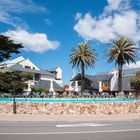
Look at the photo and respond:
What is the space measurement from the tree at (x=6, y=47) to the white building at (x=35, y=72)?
20.4 metres

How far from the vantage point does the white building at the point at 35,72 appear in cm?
6819

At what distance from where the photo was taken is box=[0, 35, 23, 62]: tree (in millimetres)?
39844

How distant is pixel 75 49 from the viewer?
225 ft

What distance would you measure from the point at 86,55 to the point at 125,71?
29.6 m

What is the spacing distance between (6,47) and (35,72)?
3580 centimetres

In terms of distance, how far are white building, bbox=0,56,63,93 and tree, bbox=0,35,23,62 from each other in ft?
67.1

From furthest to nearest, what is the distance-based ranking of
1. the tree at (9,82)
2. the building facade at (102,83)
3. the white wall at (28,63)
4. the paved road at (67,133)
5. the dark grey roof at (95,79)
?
the dark grey roof at (95,79) < the building facade at (102,83) < the white wall at (28,63) < the tree at (9,82) < the paved road at (67,133)

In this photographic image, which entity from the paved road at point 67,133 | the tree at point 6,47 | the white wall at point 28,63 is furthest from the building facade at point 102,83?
the paved road at point 67,133

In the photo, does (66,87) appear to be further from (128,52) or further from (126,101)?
(126,101)

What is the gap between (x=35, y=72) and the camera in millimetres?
75625

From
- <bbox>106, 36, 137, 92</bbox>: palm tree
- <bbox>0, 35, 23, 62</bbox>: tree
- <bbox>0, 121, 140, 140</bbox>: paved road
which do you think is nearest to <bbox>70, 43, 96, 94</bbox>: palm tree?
<bbox>106, 36, 137, 92</bbox>: palm tree

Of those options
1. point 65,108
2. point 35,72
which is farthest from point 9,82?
point 35,72

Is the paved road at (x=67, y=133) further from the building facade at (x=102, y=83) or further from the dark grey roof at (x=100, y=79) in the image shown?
the dark grey roof at (x=100, y=79)

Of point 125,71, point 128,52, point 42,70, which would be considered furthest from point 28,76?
point 125,71
